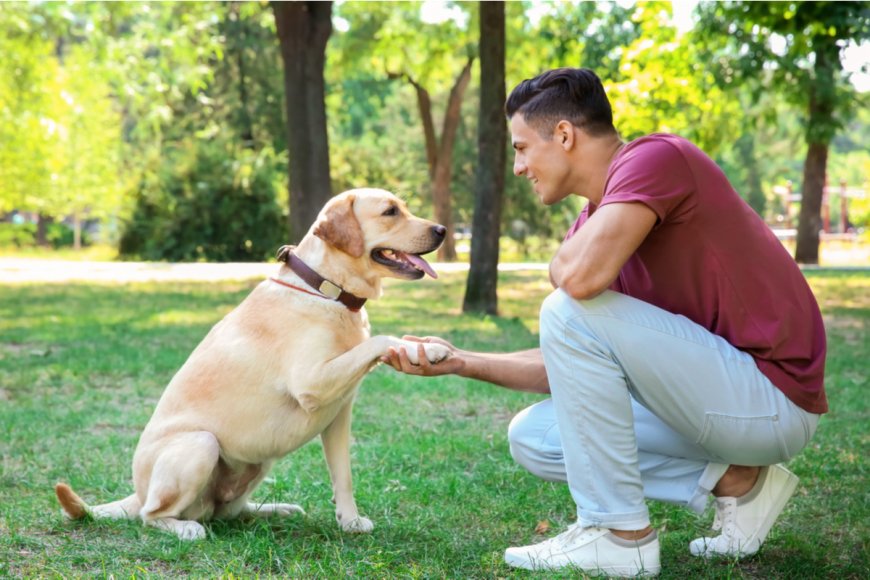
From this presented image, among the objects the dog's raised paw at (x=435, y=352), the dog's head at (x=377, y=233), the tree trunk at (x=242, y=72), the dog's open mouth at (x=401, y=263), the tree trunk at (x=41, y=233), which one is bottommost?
the tree trunk at (x=41, y=233)

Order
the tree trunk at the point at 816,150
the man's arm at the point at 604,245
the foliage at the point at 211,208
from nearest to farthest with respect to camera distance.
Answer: the man's arm at the point at 604,245 → the tree trunk at the point at 816,150 → the foliage at the point at 211,208

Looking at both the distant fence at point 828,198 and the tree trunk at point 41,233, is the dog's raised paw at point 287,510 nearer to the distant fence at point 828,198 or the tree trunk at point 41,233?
the distant fence at point 828,198

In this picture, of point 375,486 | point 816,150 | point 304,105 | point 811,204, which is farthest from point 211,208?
point 375,486

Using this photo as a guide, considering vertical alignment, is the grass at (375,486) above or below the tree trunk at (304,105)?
below

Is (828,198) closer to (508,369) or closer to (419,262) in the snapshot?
(419,262)

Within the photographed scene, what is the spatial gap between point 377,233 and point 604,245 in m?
1.26

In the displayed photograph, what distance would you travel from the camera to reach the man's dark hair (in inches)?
124

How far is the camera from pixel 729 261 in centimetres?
298

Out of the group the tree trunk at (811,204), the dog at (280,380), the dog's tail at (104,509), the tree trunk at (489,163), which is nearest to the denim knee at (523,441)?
the dog at (280,380)

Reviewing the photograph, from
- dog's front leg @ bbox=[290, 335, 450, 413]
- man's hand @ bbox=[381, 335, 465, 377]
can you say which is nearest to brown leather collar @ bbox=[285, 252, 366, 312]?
dog's front leg @ bbox=[290, 335, 450, 413]

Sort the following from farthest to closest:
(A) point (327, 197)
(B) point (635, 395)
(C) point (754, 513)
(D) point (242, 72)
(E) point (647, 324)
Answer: (D) point (242, 72) < (A) point (327, 197) < (C) point (754, 513) < (B) point (635, 395) < (E) point (647, 324)

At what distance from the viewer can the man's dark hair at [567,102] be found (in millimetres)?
3143

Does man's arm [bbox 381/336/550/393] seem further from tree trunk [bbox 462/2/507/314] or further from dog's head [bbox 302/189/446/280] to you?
tree trunk [bbox 462/2/507/314]

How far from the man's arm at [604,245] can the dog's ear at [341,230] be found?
1.10 m
